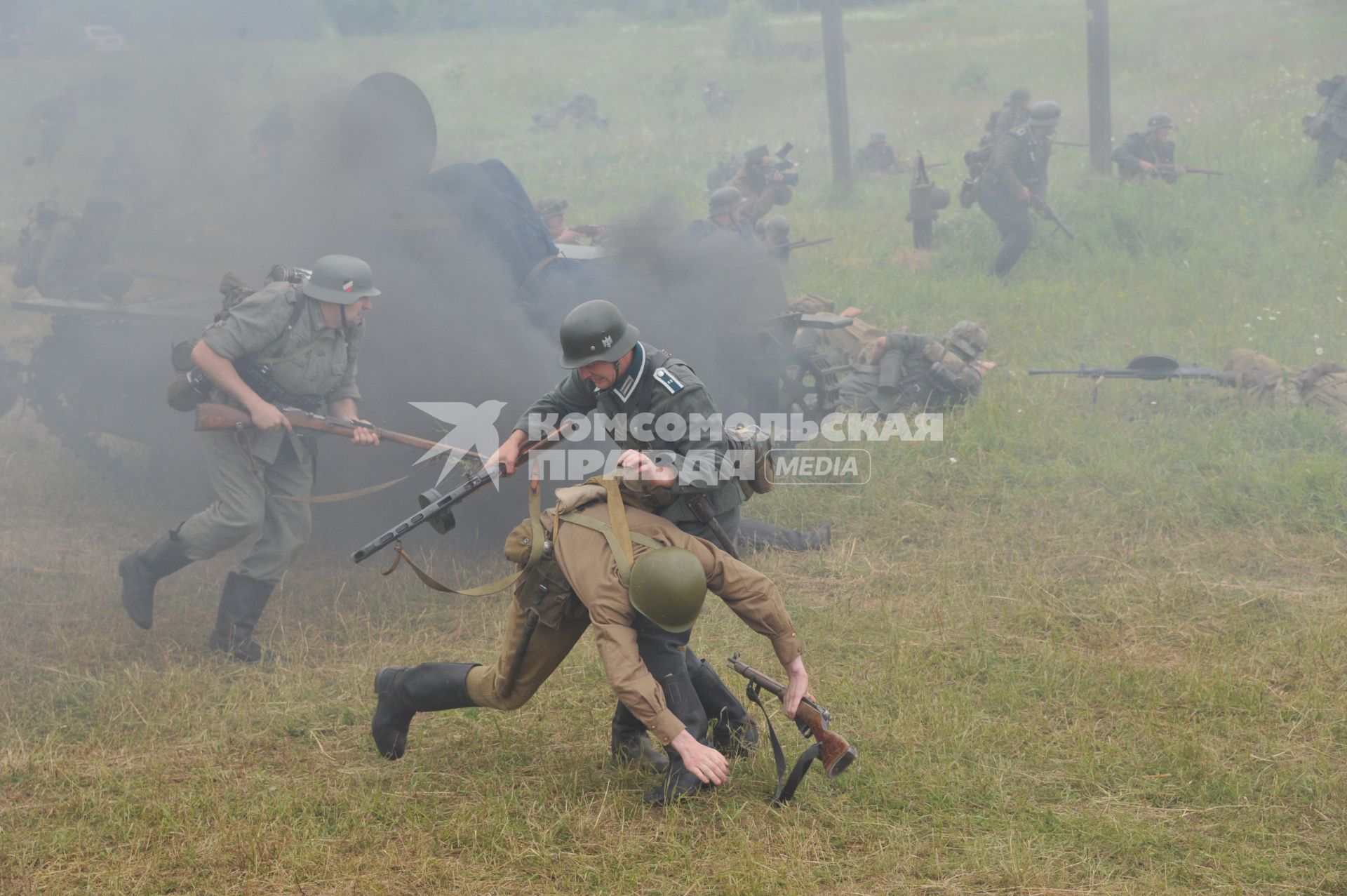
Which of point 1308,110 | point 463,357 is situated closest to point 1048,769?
point 463,357

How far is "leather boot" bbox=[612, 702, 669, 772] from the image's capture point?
13.8 ft

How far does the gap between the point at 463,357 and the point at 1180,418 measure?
4802 mm

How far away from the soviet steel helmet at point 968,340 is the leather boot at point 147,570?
18.5 ft

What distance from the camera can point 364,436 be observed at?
5848mm

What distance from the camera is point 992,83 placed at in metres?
24.9

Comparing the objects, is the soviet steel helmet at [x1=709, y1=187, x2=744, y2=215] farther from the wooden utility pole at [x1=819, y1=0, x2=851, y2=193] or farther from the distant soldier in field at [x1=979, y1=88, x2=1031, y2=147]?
the wooden utility pole at [x1=819, y1=0, x2=851, y2=193]

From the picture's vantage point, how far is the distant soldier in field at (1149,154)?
1412 cm

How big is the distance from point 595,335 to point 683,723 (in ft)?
4.19

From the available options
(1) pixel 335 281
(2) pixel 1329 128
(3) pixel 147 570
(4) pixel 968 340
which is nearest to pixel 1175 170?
(2) pixel 1329 128

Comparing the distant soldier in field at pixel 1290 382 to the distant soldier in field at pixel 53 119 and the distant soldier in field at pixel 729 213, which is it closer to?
the distant soldier in field at pixel 729 213

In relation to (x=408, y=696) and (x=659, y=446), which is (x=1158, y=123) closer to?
(x=659, y=446)

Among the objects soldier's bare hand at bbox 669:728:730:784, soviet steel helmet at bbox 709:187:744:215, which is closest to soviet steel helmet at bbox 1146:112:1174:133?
soviet steel helmet at bbox 709:187:744:215

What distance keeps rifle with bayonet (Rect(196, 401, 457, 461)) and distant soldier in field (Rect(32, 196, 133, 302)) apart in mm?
3969

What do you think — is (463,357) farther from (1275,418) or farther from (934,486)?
(1275,418)
